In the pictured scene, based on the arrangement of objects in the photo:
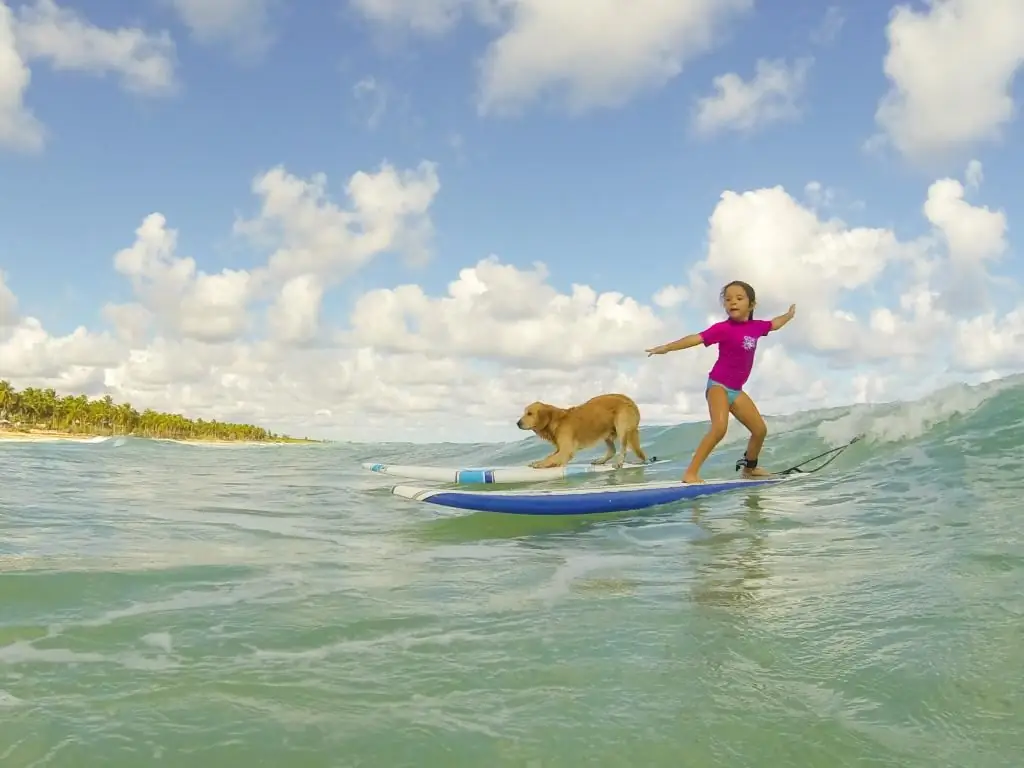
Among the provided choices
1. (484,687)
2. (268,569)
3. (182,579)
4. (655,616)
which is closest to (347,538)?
(268,569)

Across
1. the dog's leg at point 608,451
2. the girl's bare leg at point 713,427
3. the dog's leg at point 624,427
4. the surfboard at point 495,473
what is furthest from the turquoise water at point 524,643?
the dog's leg at point 608,451

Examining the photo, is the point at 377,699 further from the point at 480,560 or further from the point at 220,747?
the point at 480,560

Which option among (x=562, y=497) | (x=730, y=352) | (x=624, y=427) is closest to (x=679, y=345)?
(x=730, y=352)

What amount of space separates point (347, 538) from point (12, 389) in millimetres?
129750

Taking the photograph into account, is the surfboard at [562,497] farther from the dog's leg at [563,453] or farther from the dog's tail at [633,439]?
the dog's tail at [633,439]

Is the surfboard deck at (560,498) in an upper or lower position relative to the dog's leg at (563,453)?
lower

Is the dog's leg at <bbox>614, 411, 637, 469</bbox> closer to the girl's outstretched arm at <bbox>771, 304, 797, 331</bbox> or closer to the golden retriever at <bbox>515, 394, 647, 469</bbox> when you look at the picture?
the golden retriever at <bbox>515, 394, 647, 469</bbox>

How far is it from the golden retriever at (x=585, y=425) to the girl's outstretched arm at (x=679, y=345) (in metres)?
3.09

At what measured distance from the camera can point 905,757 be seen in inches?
91.0

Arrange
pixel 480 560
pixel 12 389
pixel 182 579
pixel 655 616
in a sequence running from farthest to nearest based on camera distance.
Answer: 1. pixel 12 389
2. pixel 480 560
3. pixel 182 579
4. pixel 655 616

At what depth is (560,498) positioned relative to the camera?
771 cm

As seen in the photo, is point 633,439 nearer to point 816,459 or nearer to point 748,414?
point 816,459

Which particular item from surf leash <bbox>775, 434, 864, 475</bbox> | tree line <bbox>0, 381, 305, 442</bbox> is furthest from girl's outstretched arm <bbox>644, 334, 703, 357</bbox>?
tree line <bbox>0, 381, 305, 442</bbox>

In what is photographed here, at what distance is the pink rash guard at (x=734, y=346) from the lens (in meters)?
8.81
